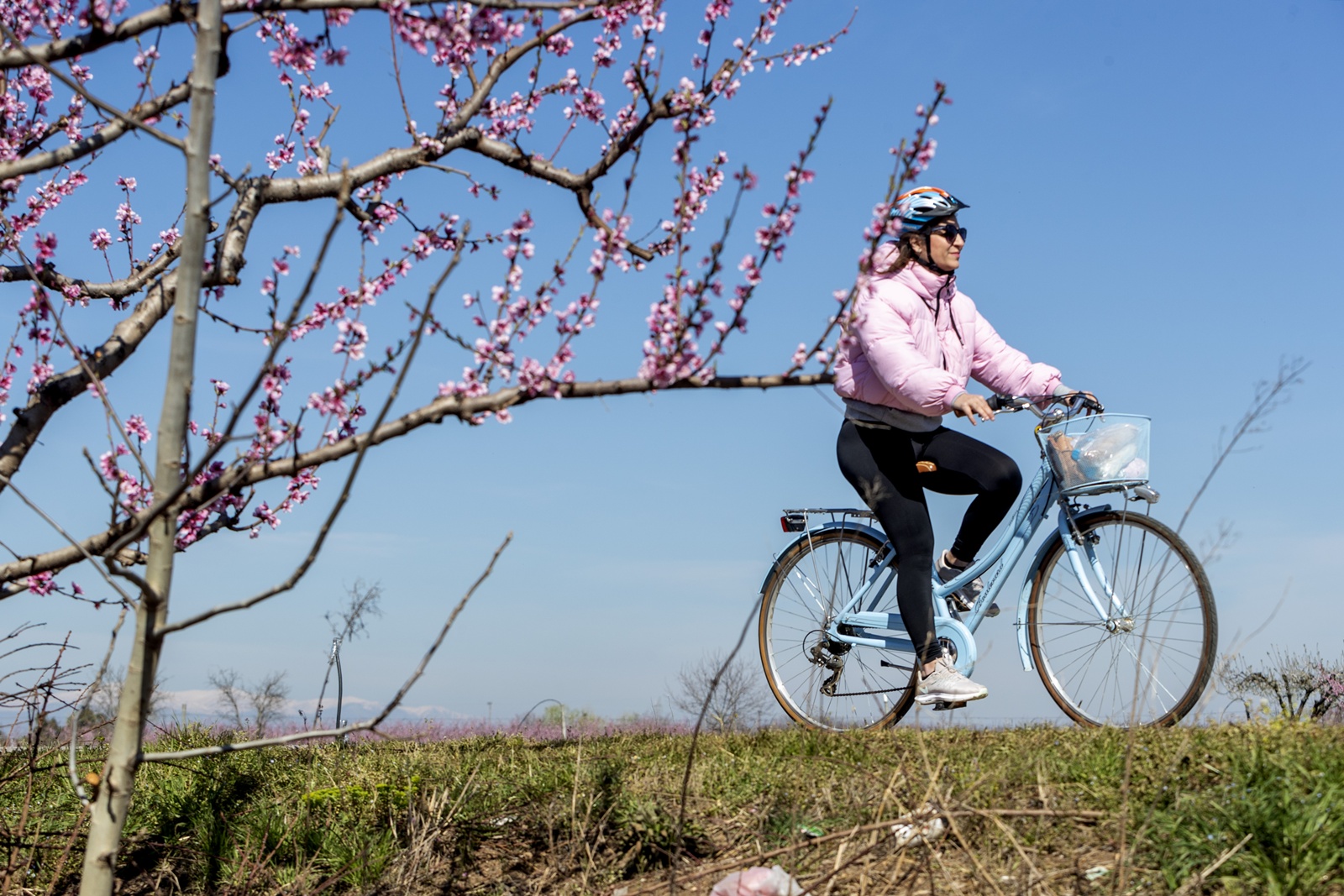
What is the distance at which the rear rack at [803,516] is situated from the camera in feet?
21.9

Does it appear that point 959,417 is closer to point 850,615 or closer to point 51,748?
point 850,615

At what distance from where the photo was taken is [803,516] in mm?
6789

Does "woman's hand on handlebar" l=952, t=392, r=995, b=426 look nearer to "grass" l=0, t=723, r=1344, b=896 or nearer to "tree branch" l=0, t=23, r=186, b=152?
"grass" l=0, t=723, r=1344, b=896

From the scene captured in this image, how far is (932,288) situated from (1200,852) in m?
3.12

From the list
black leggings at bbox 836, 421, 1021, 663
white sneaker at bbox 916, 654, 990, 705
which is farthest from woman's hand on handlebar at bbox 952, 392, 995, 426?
white sneaker at bbox 916, 654, 990, 705

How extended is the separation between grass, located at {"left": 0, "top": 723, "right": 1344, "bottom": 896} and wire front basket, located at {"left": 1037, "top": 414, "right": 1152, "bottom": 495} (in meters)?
1.27

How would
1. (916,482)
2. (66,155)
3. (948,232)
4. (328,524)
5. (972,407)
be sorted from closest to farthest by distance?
(328,524) → (66,155) → (972,407) → (948,232) → (916,482)

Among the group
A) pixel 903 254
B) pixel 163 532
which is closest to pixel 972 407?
pixel 903 254

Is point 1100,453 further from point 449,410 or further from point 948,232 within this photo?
point 449,410

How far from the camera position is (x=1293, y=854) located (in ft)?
10.4

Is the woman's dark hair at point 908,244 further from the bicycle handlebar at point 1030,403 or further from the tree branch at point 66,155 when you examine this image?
the tree branch at point 66,155

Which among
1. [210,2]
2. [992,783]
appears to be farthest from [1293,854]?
[210,2]

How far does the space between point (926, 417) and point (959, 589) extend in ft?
3.69

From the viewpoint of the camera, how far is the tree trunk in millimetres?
2750
